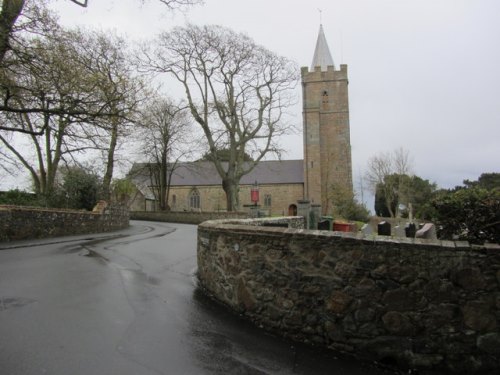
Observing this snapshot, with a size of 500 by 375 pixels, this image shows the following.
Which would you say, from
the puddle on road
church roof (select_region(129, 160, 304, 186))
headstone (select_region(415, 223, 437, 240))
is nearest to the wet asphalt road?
the puddle on road

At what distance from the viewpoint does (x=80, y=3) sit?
10.6 metres

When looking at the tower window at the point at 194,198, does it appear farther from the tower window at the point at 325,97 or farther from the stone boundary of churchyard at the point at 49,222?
the stone boundary of churchyard at the point at 49,222

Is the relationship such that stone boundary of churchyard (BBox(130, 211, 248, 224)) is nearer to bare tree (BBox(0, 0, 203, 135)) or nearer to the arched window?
bare tree (BBox(0, 0, 203, 135))

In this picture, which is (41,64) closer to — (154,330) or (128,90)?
(128,90)

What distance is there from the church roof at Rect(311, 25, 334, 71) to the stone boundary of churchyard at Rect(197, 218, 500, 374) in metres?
55.7

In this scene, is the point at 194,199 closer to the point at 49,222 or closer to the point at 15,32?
the point at 49,222

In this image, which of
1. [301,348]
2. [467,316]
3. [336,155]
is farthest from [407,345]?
[336,155]

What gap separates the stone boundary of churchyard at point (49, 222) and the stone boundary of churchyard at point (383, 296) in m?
11.3

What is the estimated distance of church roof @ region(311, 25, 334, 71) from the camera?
57625mm

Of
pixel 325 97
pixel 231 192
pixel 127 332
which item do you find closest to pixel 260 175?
pixel 325 97

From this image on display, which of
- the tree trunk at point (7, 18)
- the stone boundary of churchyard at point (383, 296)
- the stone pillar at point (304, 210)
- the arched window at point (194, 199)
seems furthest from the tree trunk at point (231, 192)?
the stone boundary of churchyard at point (383, 296)

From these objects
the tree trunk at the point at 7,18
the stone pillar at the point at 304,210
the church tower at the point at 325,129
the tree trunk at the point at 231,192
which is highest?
the church tower at the point at 325,129

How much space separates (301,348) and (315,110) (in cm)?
5336

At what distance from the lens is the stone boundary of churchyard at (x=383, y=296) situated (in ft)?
15.1
